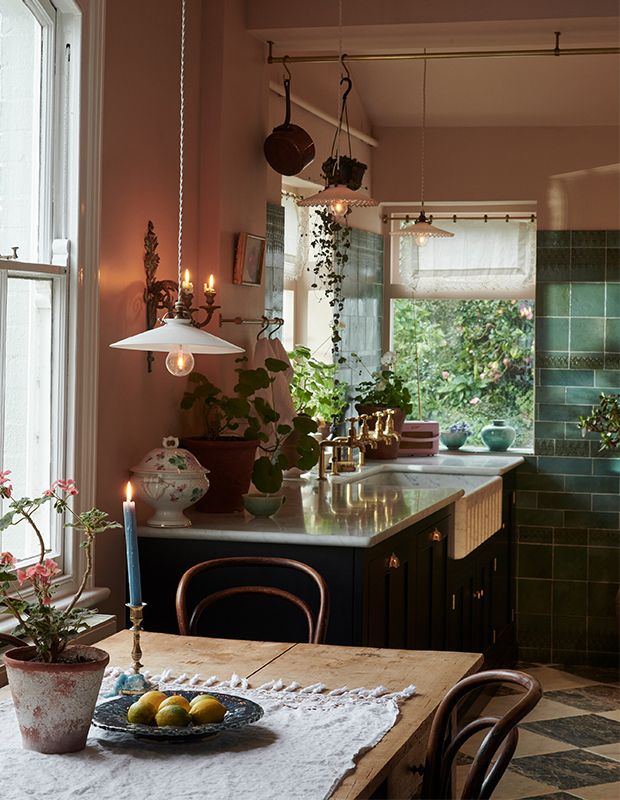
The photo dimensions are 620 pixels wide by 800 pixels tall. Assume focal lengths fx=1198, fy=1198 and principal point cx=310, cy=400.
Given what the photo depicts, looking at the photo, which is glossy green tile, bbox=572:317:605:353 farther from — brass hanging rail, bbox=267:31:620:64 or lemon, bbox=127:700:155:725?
lemon, bbox=127:700:155:725

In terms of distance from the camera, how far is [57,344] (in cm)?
331

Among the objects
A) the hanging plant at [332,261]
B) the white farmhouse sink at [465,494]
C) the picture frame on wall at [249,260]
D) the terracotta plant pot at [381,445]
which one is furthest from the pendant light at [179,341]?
the terracotta plant pot at [381,445]

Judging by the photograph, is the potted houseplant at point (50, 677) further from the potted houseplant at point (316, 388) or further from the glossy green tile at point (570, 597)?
the glossy green tile at point (570, 597)

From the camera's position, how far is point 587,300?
21.6 feet

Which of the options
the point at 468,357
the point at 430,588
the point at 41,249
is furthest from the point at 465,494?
the point at 41,249

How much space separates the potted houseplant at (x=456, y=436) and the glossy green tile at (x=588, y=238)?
1192 mm

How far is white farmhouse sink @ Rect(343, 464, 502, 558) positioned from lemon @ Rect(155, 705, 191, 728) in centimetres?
292

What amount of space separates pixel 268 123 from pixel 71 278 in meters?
1.91

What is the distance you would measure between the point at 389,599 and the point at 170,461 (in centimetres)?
84

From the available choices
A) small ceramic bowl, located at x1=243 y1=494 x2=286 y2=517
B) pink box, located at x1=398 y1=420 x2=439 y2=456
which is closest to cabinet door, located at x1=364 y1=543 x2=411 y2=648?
small ceramic bowl, located at x1=243 y1=494 x2=286 y2=517

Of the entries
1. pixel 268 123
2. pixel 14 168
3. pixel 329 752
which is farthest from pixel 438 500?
pixel 329 752

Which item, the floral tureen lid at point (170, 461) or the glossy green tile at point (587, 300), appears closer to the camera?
the floral tureen lid at point (170, 461)

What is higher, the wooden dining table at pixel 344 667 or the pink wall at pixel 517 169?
the pink wall at pixel 517 169

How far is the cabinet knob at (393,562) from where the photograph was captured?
12.7ft
